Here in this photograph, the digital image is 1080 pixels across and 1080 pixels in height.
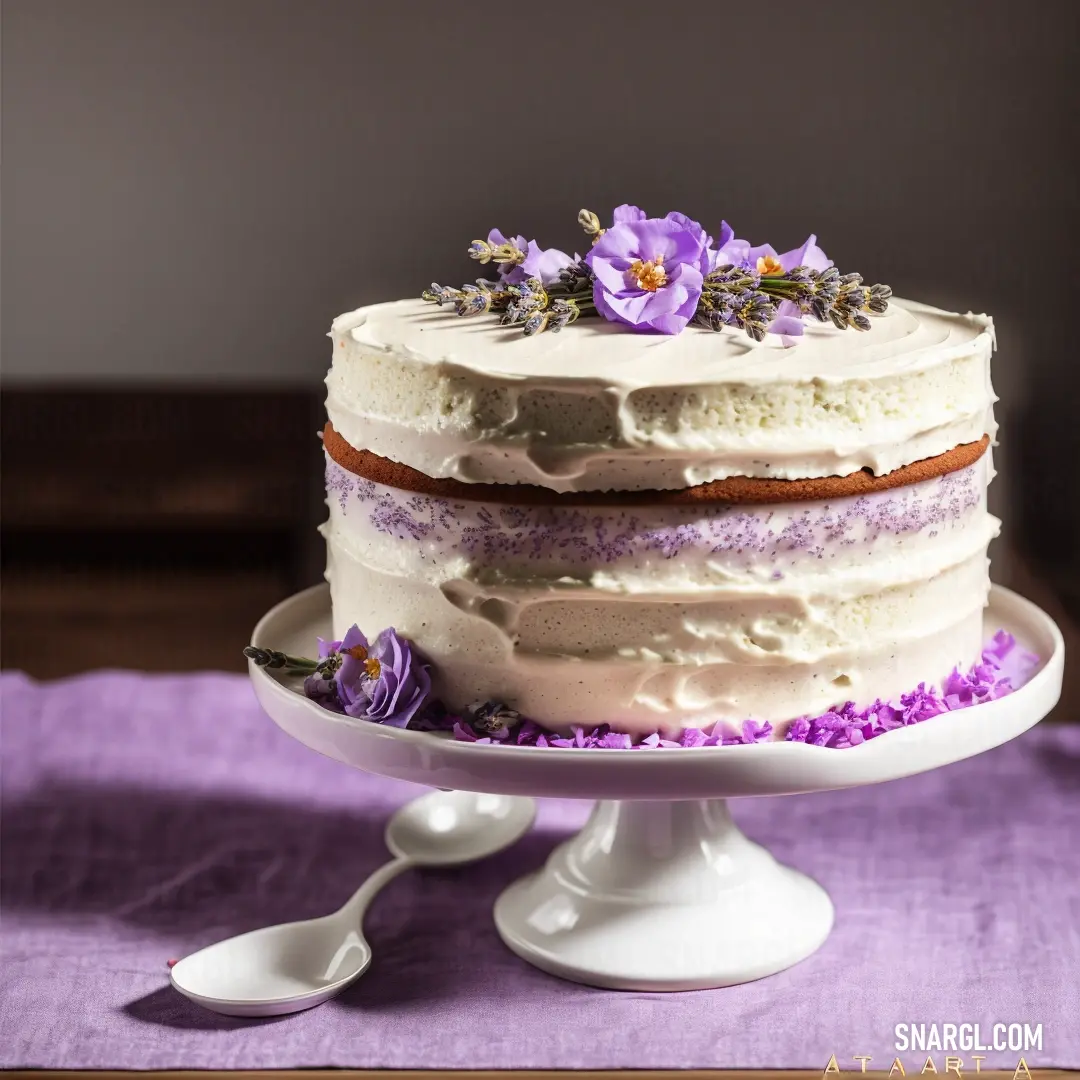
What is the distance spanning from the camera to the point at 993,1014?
1484 mm

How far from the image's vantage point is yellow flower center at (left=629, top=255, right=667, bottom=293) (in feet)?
4.96

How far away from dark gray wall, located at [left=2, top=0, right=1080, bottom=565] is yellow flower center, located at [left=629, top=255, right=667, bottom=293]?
1369 mm

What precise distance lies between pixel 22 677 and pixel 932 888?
4.14ft

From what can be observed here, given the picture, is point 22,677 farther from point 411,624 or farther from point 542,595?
point 542,595

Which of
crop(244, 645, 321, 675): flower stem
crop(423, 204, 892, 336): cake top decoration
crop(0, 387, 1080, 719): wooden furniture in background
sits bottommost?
crop(0, 387, 1080, 719): wooden furniture in background

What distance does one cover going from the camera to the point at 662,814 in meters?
1.66

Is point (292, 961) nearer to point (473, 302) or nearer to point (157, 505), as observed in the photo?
point (473, 302)

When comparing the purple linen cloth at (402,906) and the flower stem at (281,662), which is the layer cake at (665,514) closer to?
the flower stem at (281,662)

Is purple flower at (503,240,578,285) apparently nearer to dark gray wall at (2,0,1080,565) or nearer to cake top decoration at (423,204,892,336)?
cake top decoration at (423,204,892,336)

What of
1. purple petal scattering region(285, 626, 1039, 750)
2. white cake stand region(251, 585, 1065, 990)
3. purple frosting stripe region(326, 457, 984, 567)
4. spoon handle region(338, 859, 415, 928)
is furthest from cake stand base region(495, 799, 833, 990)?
purple frosting stripe region(326, 457, 984, 567)

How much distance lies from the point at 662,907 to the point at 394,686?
397mm

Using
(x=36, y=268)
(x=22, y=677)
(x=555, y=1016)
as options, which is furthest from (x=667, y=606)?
(x=36, y=268)

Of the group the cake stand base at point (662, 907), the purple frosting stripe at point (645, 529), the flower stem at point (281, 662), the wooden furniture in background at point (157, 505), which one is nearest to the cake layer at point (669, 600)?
the purple frosting stripe at point (645, 529)

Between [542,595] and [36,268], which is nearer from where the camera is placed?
[542,595]
